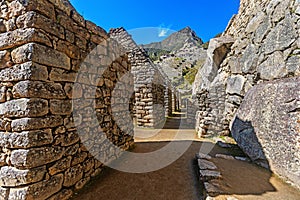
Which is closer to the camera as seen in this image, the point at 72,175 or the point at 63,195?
the point at 63,195

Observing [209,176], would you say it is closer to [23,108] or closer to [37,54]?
[23,108]

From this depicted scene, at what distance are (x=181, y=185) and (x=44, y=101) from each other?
103 inches

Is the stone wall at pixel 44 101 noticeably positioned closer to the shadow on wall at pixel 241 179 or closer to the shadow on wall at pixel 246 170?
the shadow on wall at pixel 241 179

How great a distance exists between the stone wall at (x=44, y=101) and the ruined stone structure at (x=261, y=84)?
3698 millimetres

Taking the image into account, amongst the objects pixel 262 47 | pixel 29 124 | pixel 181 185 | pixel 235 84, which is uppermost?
pixel 262 47

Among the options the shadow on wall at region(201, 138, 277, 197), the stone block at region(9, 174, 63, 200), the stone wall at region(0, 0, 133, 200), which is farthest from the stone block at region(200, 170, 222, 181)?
the stone block at region(9, 174, 63, 200)

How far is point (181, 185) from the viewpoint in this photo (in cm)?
279

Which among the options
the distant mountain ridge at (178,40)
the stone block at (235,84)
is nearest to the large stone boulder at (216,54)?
the stone block at (235,84)

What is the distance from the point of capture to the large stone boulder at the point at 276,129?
2.78 metres

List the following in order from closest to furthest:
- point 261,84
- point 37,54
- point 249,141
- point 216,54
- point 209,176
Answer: point 37,54
point 209,176
point 249,141
point 261,84
point 216,54

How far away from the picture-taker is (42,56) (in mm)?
1919

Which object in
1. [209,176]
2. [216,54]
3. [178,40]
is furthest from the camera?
[178,40]

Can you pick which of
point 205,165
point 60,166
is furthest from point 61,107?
point 205,165

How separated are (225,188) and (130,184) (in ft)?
5.34
